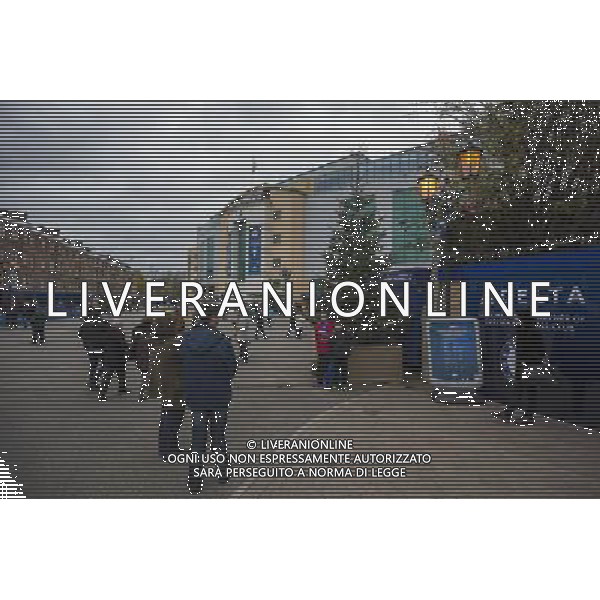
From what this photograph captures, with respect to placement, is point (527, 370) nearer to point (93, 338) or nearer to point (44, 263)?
point (93, 338)

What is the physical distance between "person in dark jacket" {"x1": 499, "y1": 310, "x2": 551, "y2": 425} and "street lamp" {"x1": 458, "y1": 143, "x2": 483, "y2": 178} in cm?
133

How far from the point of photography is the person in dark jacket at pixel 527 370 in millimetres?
7297

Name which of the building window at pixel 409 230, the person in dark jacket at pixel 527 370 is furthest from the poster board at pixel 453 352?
the building window at pixel 409 230

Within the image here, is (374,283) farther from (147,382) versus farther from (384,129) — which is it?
(147,382)

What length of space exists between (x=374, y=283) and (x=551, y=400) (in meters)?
1.97

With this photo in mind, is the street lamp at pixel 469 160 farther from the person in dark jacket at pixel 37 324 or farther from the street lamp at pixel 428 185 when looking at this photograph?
the person in dark jacket at pixel 37 324

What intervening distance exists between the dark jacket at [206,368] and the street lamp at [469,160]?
8.43ft

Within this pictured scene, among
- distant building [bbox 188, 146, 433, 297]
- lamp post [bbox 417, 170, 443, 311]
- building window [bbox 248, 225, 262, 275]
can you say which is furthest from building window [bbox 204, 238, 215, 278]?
lamp post [bbox 417, 170, 443, 311]

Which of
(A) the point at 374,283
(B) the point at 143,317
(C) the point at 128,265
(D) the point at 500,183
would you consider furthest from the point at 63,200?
(D) the point at 500,183

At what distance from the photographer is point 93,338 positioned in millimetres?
7031

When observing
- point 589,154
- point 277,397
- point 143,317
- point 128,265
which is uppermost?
point 589,154

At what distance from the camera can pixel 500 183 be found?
24.3ft

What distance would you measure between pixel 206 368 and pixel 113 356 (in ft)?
2.76

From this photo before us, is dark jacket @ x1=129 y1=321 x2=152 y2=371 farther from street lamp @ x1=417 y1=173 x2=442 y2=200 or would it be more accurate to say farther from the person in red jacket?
street lamp @ x1=417 y1=173 x2=442 y2=200
